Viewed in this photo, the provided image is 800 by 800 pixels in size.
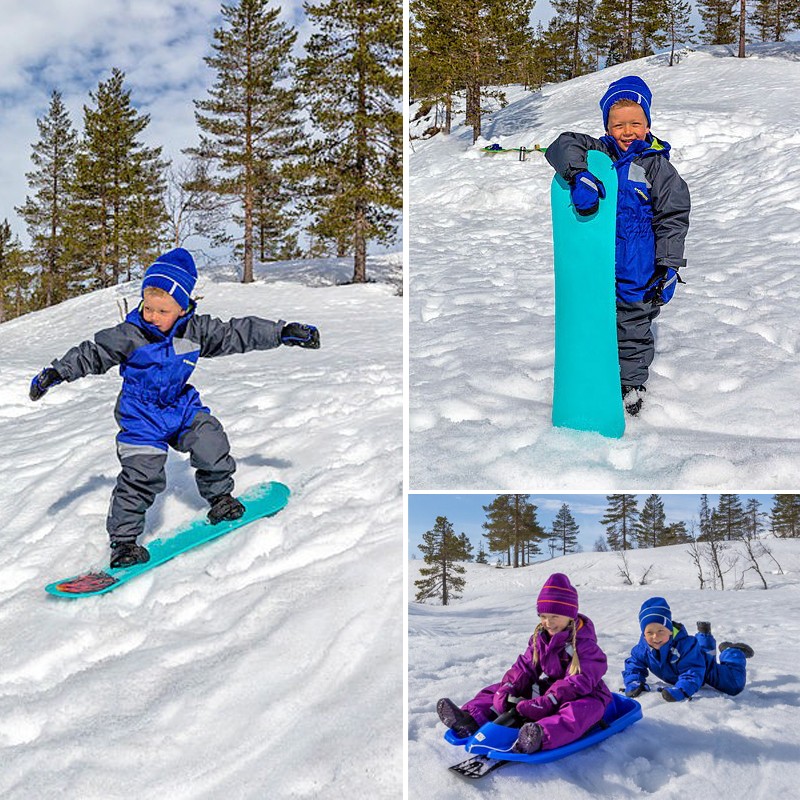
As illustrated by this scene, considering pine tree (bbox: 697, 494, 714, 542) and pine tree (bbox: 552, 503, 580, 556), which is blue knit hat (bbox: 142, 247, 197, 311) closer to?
pine tree (bbox: 552, 503, 580, 556)

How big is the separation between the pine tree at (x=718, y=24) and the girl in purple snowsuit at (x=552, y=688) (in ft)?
131

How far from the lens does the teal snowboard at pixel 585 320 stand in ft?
10.2

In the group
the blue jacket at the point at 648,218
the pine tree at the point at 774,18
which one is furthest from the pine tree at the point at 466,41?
the pine tree at the point at 774,18

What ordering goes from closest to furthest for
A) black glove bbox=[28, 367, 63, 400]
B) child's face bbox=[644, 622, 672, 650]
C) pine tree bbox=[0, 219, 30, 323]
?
1. black glove bbox=[28, 367, 63, 400]
2. child's face bbox=[644, 622, 672, 650]
3. pine tree bbox=[0, 219, 30, 323]

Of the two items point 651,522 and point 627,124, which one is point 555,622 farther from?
point 627,124

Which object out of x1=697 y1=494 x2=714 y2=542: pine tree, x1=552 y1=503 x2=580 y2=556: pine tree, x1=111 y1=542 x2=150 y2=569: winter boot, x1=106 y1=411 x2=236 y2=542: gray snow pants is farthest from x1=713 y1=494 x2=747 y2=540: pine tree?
x1=111 y1=542 x2=150 y2=569: winter boot

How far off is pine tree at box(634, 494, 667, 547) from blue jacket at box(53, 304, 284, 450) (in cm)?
237

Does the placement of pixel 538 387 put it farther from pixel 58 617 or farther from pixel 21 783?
pixel 21 783

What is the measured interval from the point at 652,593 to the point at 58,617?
4713mm

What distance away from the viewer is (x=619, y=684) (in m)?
4.25

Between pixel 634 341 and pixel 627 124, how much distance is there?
1.06 metres

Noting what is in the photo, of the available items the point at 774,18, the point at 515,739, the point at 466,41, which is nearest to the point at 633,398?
the point at 515,739

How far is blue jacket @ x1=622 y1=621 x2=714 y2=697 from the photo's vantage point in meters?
3.98

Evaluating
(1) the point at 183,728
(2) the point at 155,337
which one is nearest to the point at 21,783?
(1) the point at 183,728
